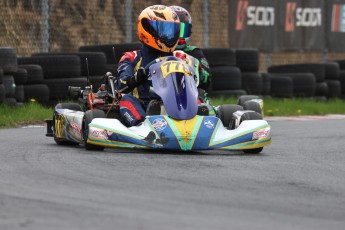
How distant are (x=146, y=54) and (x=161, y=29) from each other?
27 cm

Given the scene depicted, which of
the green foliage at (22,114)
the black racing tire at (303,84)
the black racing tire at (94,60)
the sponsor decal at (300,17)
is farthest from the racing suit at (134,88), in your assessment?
the sponsor decal at (300,17)

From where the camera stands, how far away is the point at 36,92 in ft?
43.2

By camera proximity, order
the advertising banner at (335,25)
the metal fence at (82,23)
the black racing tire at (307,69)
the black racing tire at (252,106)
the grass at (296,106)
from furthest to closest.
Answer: the advertising banner at (335,25), the black racing tire at (307,69), the grass at (296,106), the metal fence at (82,23), the black racing tire at (252,106)

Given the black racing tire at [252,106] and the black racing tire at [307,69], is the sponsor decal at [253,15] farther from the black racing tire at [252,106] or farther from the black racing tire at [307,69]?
the black racing tire at [252,106]

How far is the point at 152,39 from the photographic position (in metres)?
9.13

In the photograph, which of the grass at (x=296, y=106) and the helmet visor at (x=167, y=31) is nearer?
the helmet visor at (x=167, y=31)

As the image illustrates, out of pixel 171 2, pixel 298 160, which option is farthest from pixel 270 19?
pixel 298 160

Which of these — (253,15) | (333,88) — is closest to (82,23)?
(253,15)

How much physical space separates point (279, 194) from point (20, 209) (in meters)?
1.43

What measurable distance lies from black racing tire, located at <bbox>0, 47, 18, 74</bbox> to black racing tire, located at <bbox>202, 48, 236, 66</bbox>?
11.3 ft

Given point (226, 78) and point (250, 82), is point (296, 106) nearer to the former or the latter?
point (250, 82)

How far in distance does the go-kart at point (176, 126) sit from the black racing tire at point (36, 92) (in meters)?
4.23

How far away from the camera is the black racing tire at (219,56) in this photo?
15.1 meters

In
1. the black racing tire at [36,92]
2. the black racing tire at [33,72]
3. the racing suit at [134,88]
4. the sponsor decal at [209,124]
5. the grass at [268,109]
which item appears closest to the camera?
the sponsor decal at [209,124]
